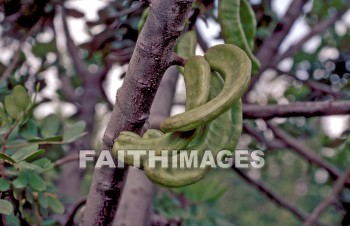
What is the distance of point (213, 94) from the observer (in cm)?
68

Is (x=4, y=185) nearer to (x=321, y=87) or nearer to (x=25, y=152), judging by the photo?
(x=25, y=152)

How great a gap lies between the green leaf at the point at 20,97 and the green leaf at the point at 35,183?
13cm

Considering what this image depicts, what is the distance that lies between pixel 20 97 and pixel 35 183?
159mm

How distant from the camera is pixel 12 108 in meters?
0.94

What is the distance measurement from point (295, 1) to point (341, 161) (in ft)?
2.08

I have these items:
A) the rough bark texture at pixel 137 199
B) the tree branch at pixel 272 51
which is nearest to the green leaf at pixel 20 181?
the rough bark texture at pixel 137 199

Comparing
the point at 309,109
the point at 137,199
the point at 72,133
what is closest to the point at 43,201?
the point at 72,133

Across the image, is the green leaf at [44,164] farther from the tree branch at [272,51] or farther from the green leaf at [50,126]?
the tree branch at [272,51]

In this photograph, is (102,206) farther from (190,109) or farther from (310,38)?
(310,38)

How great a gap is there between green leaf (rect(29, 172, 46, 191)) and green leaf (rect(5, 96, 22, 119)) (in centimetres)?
11

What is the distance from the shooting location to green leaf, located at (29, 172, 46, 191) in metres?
0.92

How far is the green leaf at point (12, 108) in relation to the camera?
0.94 meters

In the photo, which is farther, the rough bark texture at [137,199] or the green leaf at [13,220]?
the rough bark texture at [137,199]

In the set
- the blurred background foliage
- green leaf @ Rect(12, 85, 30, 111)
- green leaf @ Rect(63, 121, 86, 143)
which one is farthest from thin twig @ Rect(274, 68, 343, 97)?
green leaf @ Rect(12, 85, 30, 111)
